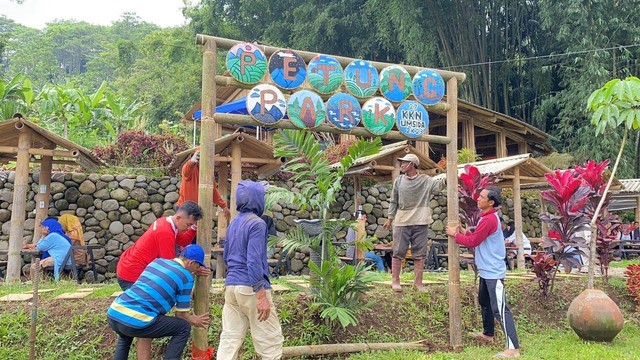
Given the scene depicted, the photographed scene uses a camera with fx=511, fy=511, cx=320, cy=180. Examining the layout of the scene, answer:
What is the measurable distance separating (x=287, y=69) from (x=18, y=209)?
5209 millimetres

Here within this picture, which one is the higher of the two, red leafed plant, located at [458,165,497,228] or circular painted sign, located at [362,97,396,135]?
circular painted sign, located at [362,97,396,135]

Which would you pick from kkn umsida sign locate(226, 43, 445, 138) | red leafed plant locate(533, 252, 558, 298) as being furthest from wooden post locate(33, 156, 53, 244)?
red leafed plant locate(533, 252, 558, 298)

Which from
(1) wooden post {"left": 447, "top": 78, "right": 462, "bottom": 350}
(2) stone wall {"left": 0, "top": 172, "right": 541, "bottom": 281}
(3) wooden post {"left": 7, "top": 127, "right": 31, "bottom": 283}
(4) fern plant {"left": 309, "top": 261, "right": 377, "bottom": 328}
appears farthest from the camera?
(2) stone wall {"left": 0, "top": 172, "right": 541, "bottom": 281}

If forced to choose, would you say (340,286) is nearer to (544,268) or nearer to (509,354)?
(509,354)

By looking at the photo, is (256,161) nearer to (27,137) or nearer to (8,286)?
(27,137)

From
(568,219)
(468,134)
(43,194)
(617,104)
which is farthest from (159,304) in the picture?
(468,134)

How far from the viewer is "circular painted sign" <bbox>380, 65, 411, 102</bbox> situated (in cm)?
516

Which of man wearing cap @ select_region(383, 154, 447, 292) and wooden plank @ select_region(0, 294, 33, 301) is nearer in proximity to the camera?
wooden plank @ select_region(0, 294, 33, 301)

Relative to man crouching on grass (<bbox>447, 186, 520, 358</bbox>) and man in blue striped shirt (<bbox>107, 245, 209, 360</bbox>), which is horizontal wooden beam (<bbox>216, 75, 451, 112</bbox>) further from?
man in blue striped shirt (<bbox>107, 245, 209, 360</bbox>)

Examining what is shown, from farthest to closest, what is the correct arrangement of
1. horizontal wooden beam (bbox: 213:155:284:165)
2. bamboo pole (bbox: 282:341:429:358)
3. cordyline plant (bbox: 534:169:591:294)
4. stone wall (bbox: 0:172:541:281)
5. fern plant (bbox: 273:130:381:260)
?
1. stone wall (bbox: 0:172:541:281)
2. horizontal wooden beam (bbox: 213:155:284:165)
3. cordyline plant (bbox: 534:169:591:294)
4. fern plant (bbox: 273:130:381:260)
5. bamboo pole (bbox: 282:341:429:358)

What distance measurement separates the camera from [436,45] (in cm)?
1916

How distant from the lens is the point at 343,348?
15.4 feet

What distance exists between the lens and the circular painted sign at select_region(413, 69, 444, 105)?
535cm

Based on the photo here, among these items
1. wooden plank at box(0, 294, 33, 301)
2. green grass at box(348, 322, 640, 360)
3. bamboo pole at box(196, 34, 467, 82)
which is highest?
bamboo pole at box(196, 34, 467, 82)
